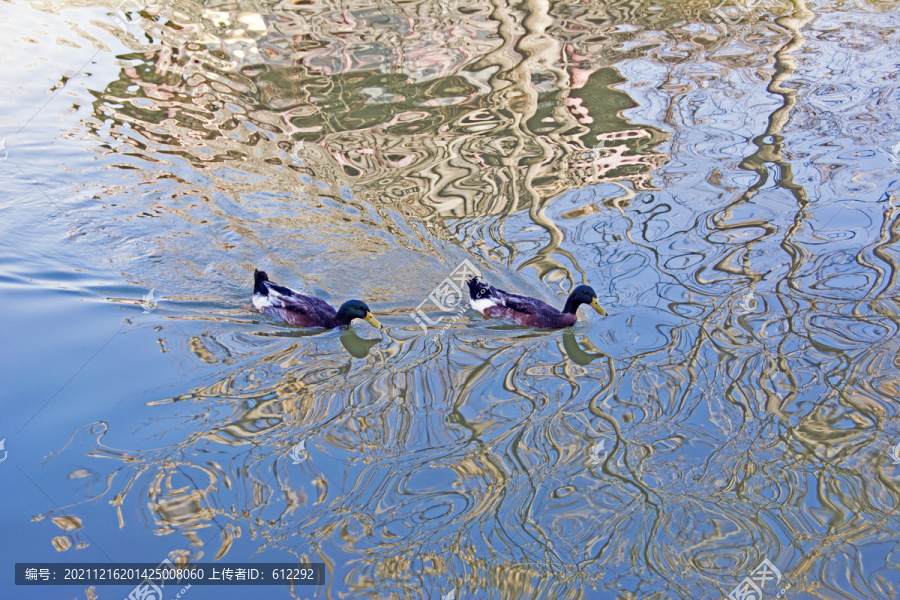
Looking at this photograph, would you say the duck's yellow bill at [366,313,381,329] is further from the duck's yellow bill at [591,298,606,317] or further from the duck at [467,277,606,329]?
the duck's yellow bill at [591,298,606,317]

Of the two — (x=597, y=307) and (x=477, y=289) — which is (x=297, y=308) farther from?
(x=597, y=307)

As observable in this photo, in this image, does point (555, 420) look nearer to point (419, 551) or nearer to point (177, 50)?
point (419, 551)

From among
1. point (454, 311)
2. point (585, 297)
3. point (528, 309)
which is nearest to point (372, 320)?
point (454, 311)

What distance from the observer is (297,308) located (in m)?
8.41

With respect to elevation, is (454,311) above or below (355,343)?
below

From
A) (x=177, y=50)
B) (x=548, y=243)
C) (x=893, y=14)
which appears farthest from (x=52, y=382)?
(x=893, y=14)

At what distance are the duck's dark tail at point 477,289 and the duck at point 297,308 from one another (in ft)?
4.00

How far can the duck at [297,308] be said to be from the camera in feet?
27.6

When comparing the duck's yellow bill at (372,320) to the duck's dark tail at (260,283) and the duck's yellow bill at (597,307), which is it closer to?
the duck's dark tail at (260,283)

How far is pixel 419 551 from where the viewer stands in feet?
17.7

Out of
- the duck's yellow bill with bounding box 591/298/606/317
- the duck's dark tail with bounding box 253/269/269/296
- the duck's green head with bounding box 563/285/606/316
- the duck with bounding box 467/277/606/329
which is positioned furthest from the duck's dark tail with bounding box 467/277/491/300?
the duck's dark tail with bounding box 253/269/269/296

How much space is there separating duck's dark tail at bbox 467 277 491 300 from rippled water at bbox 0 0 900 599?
1.14 ft

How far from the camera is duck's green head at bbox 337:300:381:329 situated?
818cm

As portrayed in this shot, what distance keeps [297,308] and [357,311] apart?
75cm
